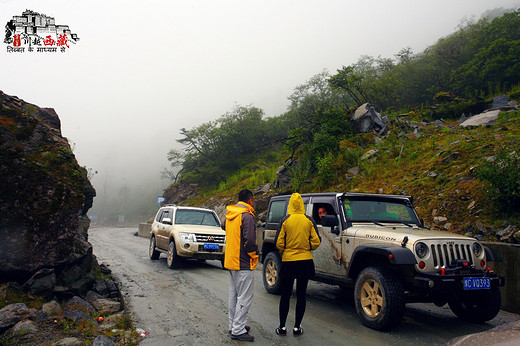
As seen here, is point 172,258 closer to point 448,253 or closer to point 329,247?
point 329,247

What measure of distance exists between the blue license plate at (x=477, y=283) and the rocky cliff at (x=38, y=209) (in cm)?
586

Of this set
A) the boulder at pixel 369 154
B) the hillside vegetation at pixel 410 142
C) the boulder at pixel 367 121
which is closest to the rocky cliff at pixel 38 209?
the hillside vegetation at pixel 410 142

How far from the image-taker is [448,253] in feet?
15.8

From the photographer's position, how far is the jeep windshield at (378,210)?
6141 mm

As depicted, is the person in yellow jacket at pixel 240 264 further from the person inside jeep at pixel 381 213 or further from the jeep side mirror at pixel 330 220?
the person inside jeep at pixel 381 213

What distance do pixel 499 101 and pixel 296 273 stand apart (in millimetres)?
17416

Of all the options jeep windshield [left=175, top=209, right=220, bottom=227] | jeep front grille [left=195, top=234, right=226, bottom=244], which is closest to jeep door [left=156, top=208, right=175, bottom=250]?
jeep windshield [left=175, top=209, right=220, bottom=227]

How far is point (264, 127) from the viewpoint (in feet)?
116

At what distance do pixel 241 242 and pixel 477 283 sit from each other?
128 inches

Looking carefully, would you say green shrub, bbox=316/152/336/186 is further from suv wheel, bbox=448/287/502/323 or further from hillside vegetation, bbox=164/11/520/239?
suv wheel, bbox=448/287/502/323

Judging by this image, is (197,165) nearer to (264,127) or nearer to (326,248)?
(264,127)

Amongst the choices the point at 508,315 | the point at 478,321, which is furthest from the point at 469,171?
the point at 478,321

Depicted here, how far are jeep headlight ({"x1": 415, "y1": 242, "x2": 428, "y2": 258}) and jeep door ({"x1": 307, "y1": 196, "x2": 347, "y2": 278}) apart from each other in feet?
4.32

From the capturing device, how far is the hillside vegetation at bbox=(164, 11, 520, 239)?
1016cm
